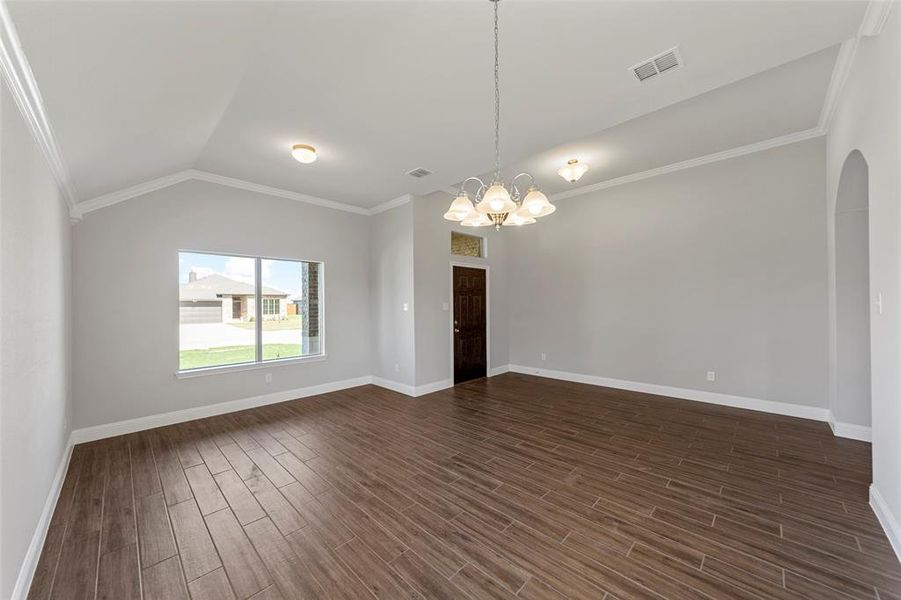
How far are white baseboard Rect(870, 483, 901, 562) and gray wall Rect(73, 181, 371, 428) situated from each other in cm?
577

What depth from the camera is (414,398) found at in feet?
16.9

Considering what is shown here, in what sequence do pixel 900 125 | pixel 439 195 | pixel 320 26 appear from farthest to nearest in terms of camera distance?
pixel 439 195 → pixel 320 26 → pixel 900 125

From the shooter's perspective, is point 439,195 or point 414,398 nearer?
point 414,398

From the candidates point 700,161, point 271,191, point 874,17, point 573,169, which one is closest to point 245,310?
point 271,191

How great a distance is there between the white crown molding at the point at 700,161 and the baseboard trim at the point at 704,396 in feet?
10.2

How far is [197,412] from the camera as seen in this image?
4.29m

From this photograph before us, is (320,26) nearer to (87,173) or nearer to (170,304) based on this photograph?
(87,173)

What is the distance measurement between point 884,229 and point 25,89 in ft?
15.5

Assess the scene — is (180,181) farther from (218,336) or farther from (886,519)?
(886,519)

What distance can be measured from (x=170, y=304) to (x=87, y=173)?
5.49 feet

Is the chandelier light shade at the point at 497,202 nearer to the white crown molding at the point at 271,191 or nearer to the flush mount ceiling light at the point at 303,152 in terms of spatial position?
the flush mount ceiling light at the point at 303,152

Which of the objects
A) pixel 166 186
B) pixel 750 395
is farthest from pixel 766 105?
pixel 166 186

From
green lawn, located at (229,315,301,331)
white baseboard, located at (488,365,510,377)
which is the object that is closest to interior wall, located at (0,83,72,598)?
green lawn, located at (229,315,301,331)

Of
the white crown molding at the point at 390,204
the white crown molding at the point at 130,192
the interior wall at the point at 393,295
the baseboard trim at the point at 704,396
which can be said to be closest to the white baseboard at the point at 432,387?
the interior wall at the point at 393,295
